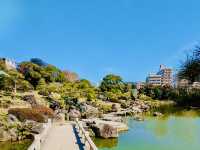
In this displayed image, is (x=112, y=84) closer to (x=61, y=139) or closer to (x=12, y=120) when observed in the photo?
(x=12, y=120)

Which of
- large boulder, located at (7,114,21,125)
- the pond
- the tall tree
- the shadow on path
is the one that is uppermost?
the tall tree

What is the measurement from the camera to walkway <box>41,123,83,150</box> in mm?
15688

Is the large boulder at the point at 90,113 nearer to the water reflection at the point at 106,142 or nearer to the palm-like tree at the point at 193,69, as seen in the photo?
the water reflection at the point at 106,142

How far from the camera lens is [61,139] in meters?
17.8

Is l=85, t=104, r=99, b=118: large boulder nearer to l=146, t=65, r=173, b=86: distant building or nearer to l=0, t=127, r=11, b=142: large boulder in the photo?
l=0, t=127, r=11, b=142: large boulder

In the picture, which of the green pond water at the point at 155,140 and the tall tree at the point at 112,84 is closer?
the green pond water at the point at 155,140

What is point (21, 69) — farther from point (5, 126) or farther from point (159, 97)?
point (5, 126)

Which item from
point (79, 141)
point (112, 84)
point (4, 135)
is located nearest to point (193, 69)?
point (79, 141)

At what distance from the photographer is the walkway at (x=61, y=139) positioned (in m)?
15.7

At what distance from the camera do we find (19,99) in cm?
4203

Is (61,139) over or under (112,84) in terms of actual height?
under

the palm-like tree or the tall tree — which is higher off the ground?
the tall tree

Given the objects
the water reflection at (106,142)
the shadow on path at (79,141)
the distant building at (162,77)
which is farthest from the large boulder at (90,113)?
the distant building at (162,77)

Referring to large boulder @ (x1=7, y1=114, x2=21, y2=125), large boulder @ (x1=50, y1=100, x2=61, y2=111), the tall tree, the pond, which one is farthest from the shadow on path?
the tall tree
